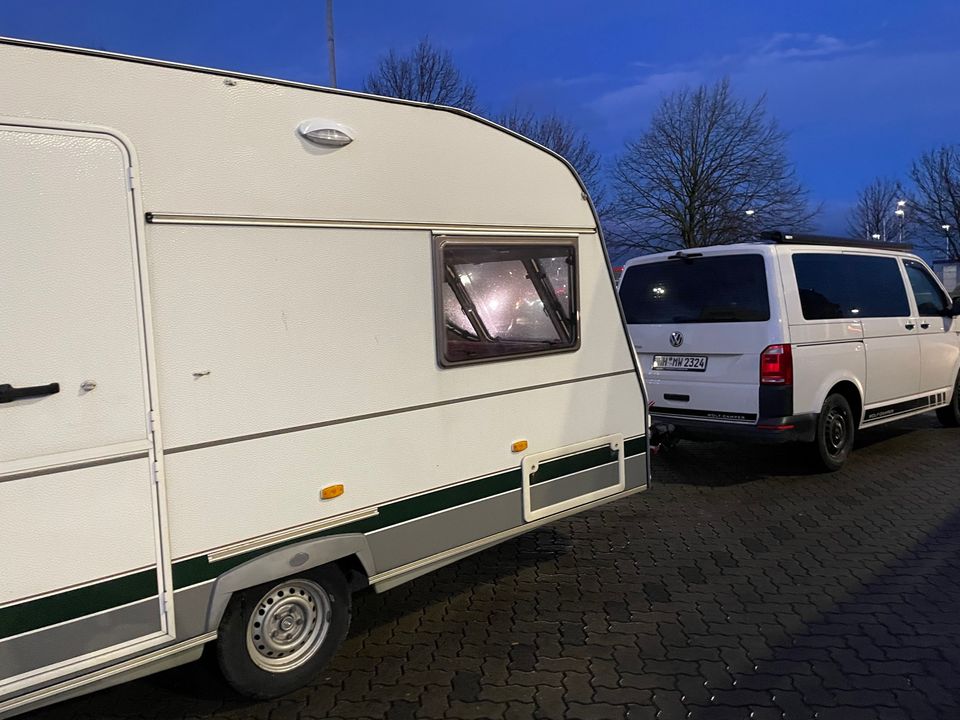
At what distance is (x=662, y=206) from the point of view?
27.8 metres

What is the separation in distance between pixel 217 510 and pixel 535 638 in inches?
72.3

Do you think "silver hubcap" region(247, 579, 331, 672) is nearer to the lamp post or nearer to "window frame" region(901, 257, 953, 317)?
"window frame" region(901, 257, 953, 317)

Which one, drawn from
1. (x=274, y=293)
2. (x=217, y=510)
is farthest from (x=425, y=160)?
(x=217, y=510)

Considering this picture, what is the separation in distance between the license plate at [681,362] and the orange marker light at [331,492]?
4.20m

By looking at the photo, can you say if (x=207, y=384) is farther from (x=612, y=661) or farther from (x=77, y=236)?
(x=612, y=661)

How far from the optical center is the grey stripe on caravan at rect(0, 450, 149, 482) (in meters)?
2.60

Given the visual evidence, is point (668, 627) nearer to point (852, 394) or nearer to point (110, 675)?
point (110, 675)

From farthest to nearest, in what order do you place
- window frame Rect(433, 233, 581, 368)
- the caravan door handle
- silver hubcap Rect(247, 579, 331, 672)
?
window frame Rect(433, 233, 581, 368) < silver hubcap Rect(247, 579, 331, 672) < the caravan door handle

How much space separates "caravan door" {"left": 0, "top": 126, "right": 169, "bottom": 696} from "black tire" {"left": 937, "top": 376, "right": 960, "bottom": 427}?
28.6 ft

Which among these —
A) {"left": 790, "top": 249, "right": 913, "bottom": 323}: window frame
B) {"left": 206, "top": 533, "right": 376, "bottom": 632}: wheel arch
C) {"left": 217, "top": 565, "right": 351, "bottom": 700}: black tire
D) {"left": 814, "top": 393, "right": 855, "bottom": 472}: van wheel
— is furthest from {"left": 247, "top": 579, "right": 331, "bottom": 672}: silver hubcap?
{"left": 814, "top": 393, "right": 855, "bottom": 472}: van wheel

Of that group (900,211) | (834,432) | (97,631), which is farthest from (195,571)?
(900,211)

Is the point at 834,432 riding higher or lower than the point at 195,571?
lower

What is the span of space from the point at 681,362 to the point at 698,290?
0.65 meters

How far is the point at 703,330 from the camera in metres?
6.70
